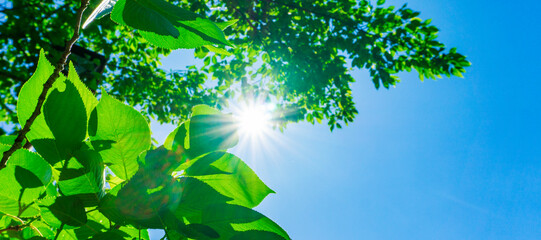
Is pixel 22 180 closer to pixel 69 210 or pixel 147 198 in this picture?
pixel 69 210

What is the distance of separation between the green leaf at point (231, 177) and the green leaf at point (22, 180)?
19 centimetres

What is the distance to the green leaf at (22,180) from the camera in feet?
1.19

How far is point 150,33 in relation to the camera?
1.32ft

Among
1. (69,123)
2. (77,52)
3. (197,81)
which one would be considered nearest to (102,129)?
(69,123)

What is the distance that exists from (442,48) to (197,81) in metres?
4.60

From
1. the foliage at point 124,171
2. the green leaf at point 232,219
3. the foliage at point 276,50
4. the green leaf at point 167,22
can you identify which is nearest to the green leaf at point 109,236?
the foliage at point 124,171

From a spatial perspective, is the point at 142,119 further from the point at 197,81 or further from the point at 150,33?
the point at 197,81

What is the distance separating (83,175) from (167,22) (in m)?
0.21

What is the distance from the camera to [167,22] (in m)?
0.37

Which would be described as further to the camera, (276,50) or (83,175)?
(276,50)

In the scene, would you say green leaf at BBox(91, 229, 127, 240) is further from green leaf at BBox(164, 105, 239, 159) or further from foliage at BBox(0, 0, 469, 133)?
foliage at BBox(0, 0, 469, 133)

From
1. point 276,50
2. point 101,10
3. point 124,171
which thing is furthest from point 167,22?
point 276,50

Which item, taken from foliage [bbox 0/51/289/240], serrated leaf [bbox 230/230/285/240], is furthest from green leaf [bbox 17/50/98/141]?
serrated leaf [bbox 230/230/285/240]

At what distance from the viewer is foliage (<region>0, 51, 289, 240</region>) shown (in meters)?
0.32
